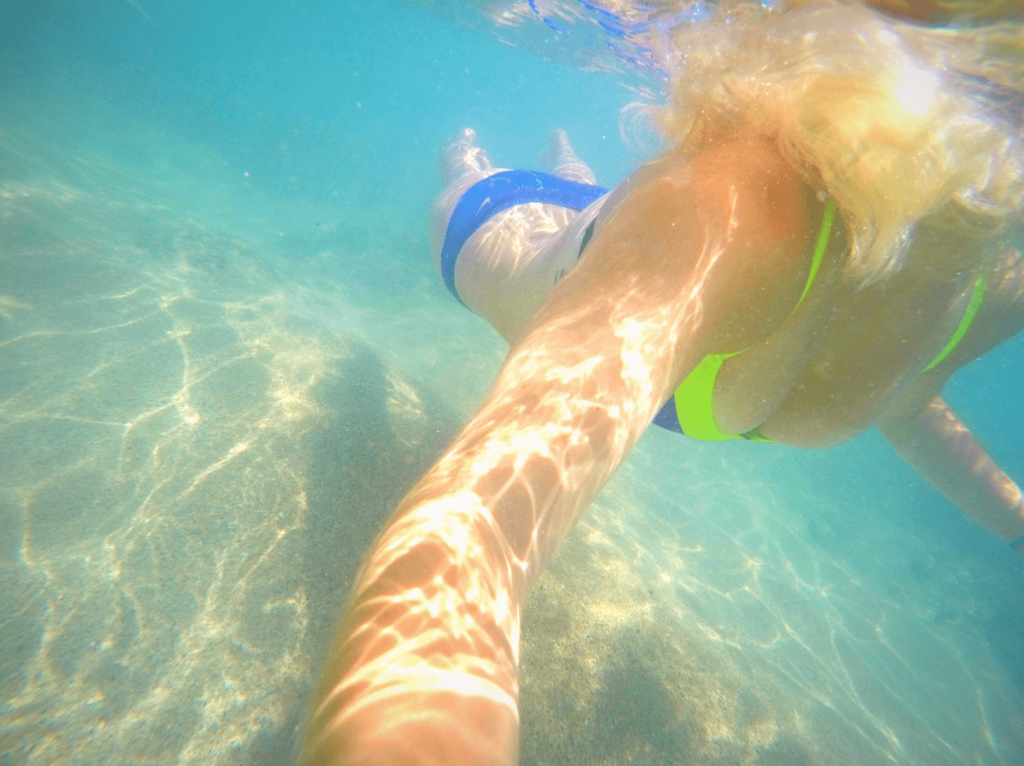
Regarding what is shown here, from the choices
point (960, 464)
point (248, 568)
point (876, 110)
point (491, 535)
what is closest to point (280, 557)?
point (248, 568)

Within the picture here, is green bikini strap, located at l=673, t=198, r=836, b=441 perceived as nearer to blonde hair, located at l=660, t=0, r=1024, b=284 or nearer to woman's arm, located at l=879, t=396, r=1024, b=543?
blonde hair, located at l=660, t=0, r=1024, b=284

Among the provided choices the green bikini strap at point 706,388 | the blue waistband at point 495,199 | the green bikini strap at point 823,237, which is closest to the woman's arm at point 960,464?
the green bikini strap at point 706,388

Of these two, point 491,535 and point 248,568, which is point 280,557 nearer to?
point 248,568

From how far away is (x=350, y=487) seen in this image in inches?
132

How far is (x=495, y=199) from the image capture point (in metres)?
3.96

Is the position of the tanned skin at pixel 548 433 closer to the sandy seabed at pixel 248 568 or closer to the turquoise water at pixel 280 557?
the turquoise water at pixel 280 557

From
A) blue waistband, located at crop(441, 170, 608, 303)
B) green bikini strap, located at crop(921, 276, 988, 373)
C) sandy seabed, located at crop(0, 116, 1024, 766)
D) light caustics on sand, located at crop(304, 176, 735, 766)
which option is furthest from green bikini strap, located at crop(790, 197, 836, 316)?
blue waistband, located at crop(441, 170, 608, 303)

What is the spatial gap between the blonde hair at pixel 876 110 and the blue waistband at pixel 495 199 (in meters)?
2.57

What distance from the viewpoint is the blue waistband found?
12.7ft

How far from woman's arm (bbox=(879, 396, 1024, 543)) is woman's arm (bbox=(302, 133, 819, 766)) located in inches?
109

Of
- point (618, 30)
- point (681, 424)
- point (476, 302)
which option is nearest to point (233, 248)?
point (476, 302)

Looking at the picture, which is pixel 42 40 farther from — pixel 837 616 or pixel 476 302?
pixel 837 616

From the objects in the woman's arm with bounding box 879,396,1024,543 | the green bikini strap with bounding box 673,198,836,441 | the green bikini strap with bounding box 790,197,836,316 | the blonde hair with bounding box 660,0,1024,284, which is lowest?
the woman's arm with bounding box 879,396,1024,543

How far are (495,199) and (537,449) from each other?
356 centimetres
